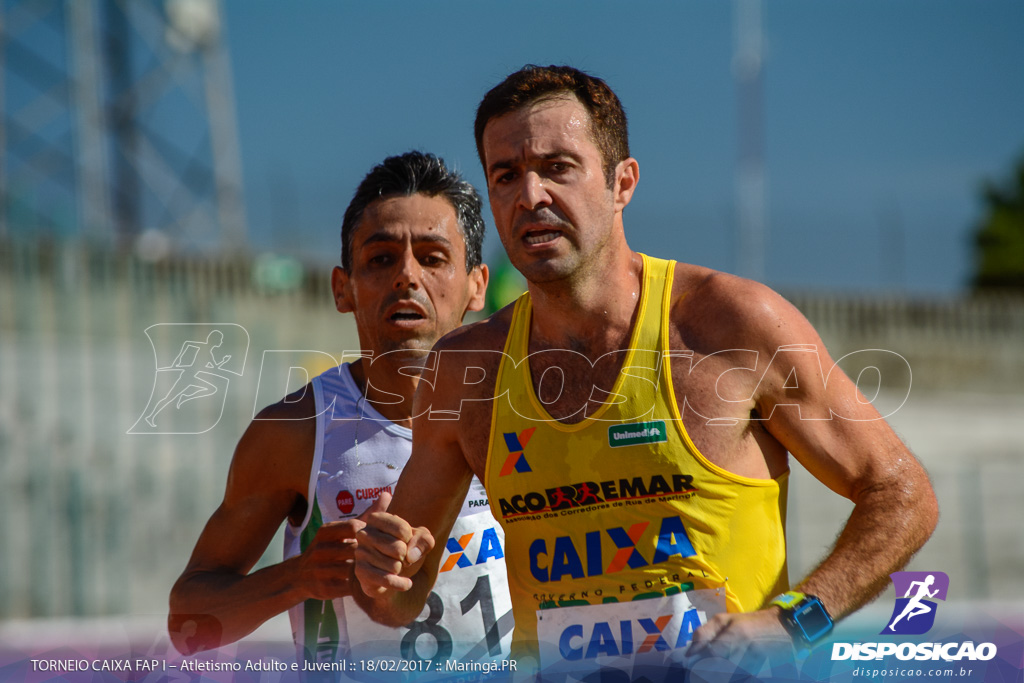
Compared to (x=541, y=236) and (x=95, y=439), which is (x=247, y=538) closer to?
(x=541, y=236)

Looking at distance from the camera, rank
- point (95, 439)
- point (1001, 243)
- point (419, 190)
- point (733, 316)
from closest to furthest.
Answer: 1. point (733, 316)
2. point (419, 190)
3. point (95, 439)
4. point (1001, 243)

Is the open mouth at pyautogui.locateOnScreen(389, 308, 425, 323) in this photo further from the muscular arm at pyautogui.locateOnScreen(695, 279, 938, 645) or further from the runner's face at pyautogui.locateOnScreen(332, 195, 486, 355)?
the muscular arm at pyautogui.locateOnScreen(695, 279, 938, 645)

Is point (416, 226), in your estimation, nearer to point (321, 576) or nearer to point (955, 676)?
point (321, 576)

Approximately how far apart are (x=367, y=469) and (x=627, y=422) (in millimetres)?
1195

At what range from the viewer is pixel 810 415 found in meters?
2.46

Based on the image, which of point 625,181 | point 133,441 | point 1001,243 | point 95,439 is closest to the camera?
point 625,181

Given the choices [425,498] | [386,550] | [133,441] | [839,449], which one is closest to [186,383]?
[133,441]

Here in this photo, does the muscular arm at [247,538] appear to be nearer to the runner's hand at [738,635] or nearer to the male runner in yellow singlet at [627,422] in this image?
the male runner in yellow singlet at [627,422]

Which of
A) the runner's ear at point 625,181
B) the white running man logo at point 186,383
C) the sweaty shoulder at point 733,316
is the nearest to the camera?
the sweaty shoulder at point 733,316

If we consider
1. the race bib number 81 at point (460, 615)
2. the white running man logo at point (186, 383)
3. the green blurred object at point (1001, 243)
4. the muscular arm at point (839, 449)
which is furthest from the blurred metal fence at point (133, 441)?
the green blurred object at point (1001, 243)

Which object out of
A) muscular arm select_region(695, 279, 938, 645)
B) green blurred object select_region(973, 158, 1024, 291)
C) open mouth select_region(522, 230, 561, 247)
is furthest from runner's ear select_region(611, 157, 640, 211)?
A: green blurred object select_region(973, 158, 1024, 291)

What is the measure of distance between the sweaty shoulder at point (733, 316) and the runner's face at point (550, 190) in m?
0.29

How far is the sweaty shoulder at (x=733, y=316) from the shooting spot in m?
2.47

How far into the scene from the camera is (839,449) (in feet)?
7.99
